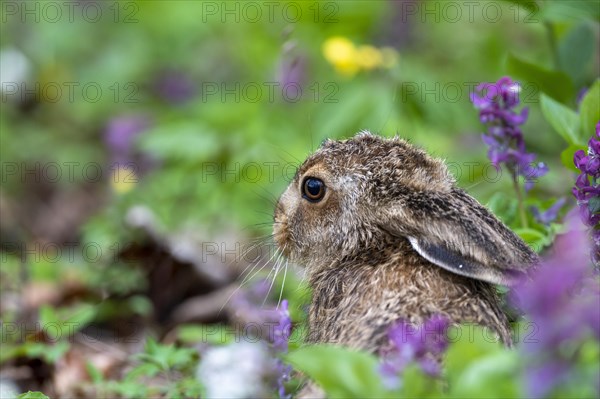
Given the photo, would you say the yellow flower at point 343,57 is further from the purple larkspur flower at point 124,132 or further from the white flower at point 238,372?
the white flower at point 238,372

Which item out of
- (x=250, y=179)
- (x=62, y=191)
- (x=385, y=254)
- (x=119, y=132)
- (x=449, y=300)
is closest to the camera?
(x=449, y=300)

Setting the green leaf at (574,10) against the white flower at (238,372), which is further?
the green leaf at (574,10)

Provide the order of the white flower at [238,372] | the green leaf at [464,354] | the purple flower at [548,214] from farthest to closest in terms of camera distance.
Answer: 1. the purple flower at [548,214]
2. the white flower at [238,372]
3. the green leaf at [464,354]

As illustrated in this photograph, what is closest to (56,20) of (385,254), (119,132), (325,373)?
(119,132)

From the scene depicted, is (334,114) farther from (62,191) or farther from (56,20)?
(56,20)

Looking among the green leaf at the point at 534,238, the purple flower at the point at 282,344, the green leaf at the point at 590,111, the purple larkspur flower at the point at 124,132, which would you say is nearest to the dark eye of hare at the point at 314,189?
the purple flower at the point at 282,344

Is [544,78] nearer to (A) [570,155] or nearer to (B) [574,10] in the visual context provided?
(B) [574,10]

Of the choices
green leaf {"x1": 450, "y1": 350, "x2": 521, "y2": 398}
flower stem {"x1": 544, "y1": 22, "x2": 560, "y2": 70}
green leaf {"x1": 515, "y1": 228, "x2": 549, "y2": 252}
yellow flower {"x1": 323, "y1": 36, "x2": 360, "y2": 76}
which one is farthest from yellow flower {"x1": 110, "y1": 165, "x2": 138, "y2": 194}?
green leaf {"x1": 450, "y1": 350, "x2": 521, "y2": 398}

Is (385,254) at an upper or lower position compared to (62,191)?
upper
